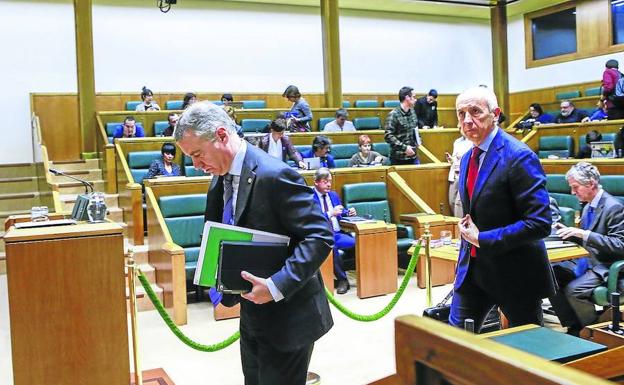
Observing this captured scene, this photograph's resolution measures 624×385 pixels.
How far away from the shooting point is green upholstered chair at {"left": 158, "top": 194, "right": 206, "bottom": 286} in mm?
5234

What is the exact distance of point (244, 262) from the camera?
5.47 ft

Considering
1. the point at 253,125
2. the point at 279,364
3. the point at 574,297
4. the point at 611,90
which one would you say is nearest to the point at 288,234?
the point at 279,364

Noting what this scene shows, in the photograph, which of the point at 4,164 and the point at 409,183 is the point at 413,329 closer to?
the point at 409,183

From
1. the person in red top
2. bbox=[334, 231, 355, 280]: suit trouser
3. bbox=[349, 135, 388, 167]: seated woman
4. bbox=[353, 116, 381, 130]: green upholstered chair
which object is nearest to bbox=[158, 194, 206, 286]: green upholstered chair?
bbox=[334, 231, 355, 280]: suit trouser

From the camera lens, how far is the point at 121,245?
7.64ft

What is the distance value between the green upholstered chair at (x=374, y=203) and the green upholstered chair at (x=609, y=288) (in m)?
2.44

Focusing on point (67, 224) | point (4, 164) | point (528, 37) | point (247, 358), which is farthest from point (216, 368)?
point (528, 37)

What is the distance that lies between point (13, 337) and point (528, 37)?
492 inches

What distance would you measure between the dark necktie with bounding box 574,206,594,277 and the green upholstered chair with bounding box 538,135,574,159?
427cm

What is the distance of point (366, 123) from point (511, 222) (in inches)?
311

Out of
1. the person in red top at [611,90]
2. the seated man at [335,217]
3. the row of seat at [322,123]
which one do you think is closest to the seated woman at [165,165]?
the seated man at [335,217]

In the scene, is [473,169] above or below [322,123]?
below

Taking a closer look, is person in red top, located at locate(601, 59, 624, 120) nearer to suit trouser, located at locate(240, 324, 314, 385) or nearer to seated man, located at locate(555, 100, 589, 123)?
seated man, located at locate(555, 100, 589, 123)

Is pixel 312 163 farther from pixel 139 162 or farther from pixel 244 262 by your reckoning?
pixel 244 262
